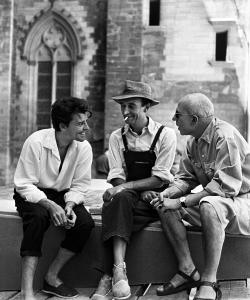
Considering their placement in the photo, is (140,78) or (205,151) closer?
(205,151)

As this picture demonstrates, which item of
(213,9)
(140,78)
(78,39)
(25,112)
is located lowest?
(25,112)

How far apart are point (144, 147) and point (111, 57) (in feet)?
28.0

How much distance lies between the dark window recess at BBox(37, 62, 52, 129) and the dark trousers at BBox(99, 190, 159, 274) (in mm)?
9725

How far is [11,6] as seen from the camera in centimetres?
1257

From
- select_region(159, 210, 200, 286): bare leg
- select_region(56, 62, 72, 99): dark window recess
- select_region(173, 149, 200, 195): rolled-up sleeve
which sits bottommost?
select_region(159, 210, 200, 286): bare leg

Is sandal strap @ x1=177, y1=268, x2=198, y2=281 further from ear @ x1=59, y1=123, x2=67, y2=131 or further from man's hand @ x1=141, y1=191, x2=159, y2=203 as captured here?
ear @ x1=59, y1=123, x2=67, y2=131

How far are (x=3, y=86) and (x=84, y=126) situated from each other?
30.5ft

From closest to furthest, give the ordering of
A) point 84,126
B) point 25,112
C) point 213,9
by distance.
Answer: point 84,126
point 213,9
point 25,112

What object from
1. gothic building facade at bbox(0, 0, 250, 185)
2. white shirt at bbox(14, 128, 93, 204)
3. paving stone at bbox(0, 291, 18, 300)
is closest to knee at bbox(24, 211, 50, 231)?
white shirt at bbox(14, 128, 93, 204)

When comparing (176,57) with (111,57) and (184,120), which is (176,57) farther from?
(184,120)

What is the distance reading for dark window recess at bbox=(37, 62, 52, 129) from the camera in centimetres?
1317

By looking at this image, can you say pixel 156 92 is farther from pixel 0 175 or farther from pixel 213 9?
pixel 0 175

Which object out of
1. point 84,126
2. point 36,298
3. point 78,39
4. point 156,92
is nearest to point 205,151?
point 84,126

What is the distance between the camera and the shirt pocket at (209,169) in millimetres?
3631
